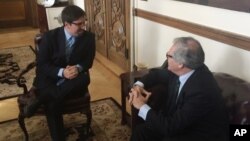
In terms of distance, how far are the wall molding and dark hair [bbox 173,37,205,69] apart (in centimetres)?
55

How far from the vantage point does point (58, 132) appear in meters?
2.19

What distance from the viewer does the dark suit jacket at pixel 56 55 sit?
2.28m

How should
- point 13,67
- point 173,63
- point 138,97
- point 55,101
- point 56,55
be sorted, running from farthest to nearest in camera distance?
point 13,67, point 56,55, point 55,101, point 138,97, point 173,63

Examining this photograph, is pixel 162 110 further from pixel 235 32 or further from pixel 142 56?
pixel 142 56

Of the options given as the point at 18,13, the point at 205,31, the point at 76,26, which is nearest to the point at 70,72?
the point at 76,26

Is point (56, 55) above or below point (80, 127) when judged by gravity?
above

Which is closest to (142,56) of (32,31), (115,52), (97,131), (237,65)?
(115,52)

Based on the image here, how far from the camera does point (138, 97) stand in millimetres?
1729

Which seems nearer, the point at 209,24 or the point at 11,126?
the point at 209,24

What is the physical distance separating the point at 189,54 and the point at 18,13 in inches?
229

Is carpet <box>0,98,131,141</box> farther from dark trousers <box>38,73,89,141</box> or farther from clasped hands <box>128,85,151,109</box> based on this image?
clasped hands <box>128,85,151,109</box>

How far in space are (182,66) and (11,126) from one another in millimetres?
1895

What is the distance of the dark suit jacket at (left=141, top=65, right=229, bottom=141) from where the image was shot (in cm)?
146

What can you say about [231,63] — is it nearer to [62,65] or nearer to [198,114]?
[198,114]
